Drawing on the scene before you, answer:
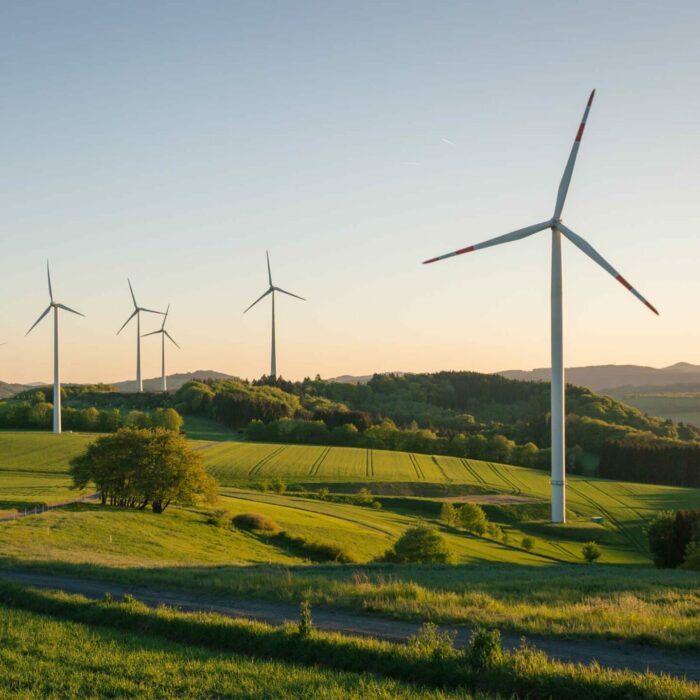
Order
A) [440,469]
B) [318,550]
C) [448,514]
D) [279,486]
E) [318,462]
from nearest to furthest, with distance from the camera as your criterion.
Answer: [318,550] < [448,514] < [279,486] < [318,462] < [440,469]

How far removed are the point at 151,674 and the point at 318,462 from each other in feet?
440

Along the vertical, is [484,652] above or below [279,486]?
above

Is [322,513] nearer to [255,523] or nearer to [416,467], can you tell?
[255,523]

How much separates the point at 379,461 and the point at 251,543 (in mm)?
85135

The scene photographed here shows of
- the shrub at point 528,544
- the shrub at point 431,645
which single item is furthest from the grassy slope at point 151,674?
the shrub at point 528,544

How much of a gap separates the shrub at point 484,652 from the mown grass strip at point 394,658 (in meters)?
0.04

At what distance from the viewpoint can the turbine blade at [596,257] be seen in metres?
62.2

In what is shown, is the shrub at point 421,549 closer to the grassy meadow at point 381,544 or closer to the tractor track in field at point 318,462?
the grassy meadow at point 381,544

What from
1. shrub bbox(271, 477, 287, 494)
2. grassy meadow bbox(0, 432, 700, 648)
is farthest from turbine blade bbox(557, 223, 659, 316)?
shrub bbox(271, 477, 287, 494)

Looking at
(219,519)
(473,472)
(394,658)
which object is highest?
(394,658)

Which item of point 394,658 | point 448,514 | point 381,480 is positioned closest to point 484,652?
point 394,658

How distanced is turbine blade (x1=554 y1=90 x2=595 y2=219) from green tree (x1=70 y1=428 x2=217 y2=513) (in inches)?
1800

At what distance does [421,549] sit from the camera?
227ft

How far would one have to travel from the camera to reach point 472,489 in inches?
5182
